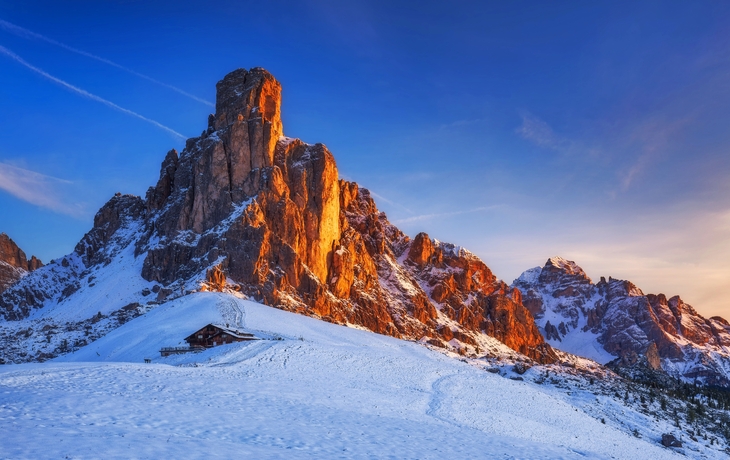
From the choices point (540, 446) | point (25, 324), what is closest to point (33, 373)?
point (540, 446)

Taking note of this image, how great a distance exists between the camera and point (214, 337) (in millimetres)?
46000

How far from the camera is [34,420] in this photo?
52.0ft

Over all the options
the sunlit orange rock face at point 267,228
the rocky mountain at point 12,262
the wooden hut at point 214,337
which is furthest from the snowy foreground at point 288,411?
the rocky mountain at point 12,262

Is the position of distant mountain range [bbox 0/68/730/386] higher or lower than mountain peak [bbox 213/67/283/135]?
lower

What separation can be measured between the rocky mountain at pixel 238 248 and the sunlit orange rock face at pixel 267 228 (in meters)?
0.27

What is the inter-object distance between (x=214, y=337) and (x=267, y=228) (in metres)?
54.8

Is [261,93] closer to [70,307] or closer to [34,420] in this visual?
[70,307]

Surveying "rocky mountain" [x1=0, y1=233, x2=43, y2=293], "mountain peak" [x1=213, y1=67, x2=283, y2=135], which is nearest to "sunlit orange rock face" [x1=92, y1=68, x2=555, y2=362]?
"mountain peak" [x1=213, y1=67, x2=283, y2=135]

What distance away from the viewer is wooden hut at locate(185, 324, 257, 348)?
45.6m

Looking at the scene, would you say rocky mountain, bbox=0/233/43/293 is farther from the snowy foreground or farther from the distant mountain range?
the snowy foreground

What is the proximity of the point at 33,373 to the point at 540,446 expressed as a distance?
26.3 meters

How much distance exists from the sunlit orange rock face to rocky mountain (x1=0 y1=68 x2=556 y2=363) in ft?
0.90

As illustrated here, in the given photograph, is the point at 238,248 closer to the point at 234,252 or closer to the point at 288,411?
the point at 234,252

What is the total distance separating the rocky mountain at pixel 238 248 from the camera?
300 ft
